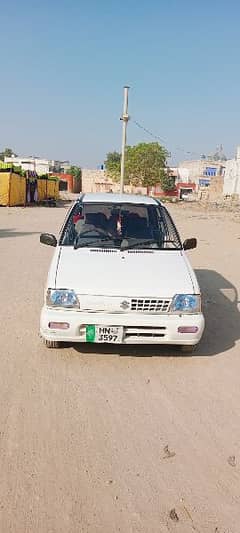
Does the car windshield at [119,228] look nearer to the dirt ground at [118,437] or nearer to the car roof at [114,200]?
the car roof at [114,200]

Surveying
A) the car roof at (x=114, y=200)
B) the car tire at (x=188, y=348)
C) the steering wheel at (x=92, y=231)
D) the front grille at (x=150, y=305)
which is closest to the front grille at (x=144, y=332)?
the front grille at (x=150, y=305)

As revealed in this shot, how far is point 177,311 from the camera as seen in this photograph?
3.60 metres

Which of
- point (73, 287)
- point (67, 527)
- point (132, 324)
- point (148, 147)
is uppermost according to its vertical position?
point (148, 147)

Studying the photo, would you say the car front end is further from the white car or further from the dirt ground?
the dirt ground

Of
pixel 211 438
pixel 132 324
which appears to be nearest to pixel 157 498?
pixel 211 438

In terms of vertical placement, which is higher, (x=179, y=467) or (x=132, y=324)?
(x=132, y=324)

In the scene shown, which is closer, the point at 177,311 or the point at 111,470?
the point at 111,470

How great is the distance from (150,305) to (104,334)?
48 cm

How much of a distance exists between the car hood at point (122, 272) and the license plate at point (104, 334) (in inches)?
11.8

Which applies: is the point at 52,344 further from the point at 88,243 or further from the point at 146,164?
the point at 146,164

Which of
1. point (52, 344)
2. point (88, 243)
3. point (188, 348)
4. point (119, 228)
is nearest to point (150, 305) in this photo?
point (188, 348)

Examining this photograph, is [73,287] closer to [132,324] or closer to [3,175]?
[132,324]

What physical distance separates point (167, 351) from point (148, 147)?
173 feet

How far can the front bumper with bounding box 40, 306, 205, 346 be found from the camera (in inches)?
139
